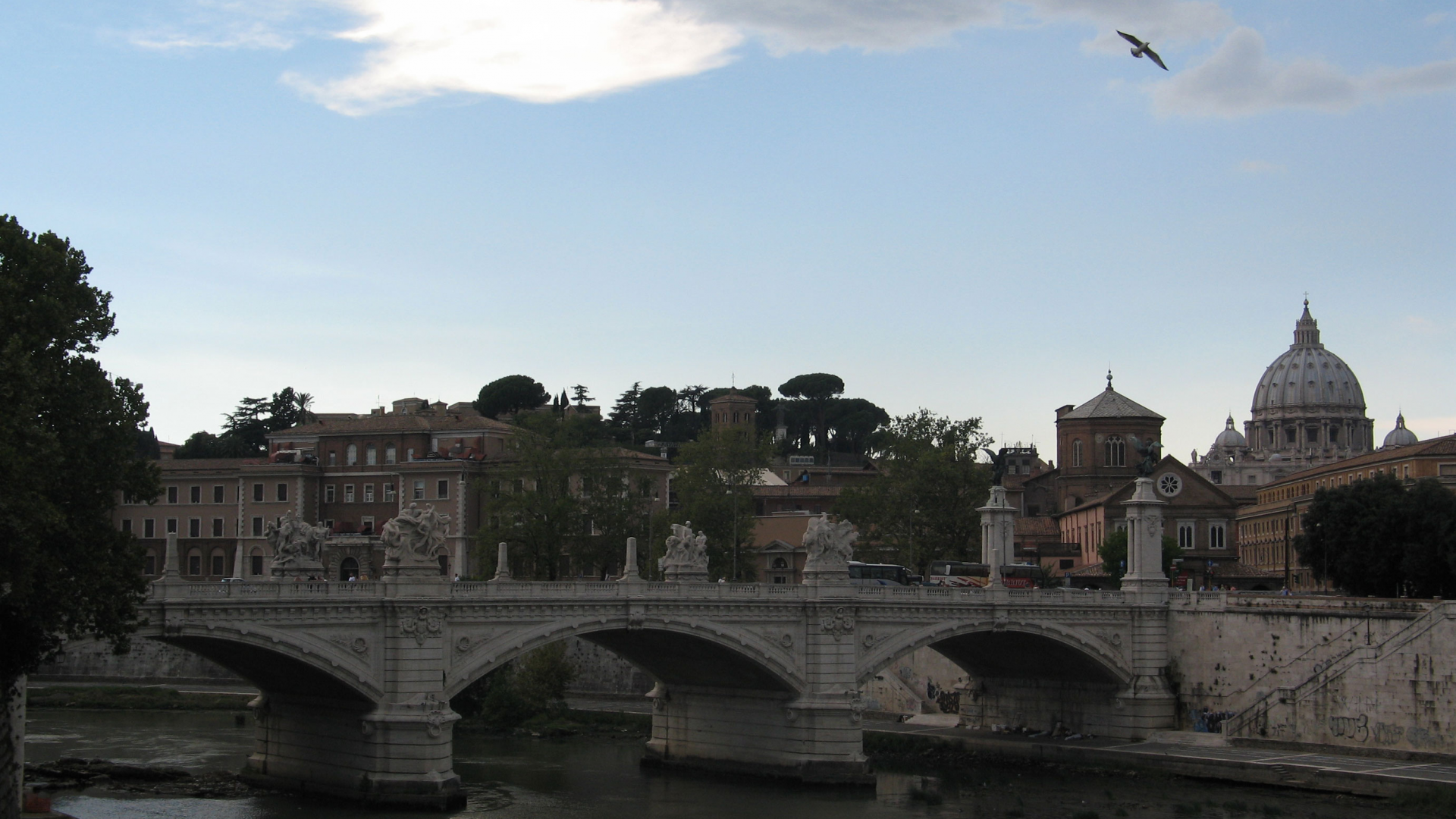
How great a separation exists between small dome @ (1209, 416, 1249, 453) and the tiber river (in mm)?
142255

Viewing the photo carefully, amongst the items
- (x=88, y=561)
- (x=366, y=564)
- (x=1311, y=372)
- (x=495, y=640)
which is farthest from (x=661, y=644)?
(x=1311, y=372)

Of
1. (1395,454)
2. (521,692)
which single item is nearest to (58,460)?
(521,692)

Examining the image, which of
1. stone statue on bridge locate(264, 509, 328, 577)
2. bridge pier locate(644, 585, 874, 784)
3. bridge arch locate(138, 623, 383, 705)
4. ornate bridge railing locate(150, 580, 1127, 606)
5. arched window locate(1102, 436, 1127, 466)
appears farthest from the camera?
arched window locate(1102, 436, 1127, 466)

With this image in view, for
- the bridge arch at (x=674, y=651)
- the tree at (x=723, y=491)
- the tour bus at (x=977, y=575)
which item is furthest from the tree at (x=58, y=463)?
the tree at (x=723, y=491)

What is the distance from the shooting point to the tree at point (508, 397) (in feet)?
426

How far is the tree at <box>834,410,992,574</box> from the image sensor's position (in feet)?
243

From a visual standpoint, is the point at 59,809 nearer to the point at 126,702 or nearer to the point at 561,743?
the point at 561,743

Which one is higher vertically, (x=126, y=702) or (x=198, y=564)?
(x=198, y=564)

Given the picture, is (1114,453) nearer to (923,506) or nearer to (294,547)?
(923,506)

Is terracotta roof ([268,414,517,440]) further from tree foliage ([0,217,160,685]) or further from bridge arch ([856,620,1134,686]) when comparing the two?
tree foliage ([0,217,160,685])

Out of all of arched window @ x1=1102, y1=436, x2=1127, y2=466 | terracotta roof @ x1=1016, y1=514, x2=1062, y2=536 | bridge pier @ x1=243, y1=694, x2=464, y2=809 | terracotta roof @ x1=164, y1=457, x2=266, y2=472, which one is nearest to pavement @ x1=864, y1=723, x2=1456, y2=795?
bridge pier @ x1=243, y1=694, x2=464, y2=809

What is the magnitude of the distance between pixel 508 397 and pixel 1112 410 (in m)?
48.5

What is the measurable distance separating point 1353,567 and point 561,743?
98.9 feet

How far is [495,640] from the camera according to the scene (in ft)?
137
